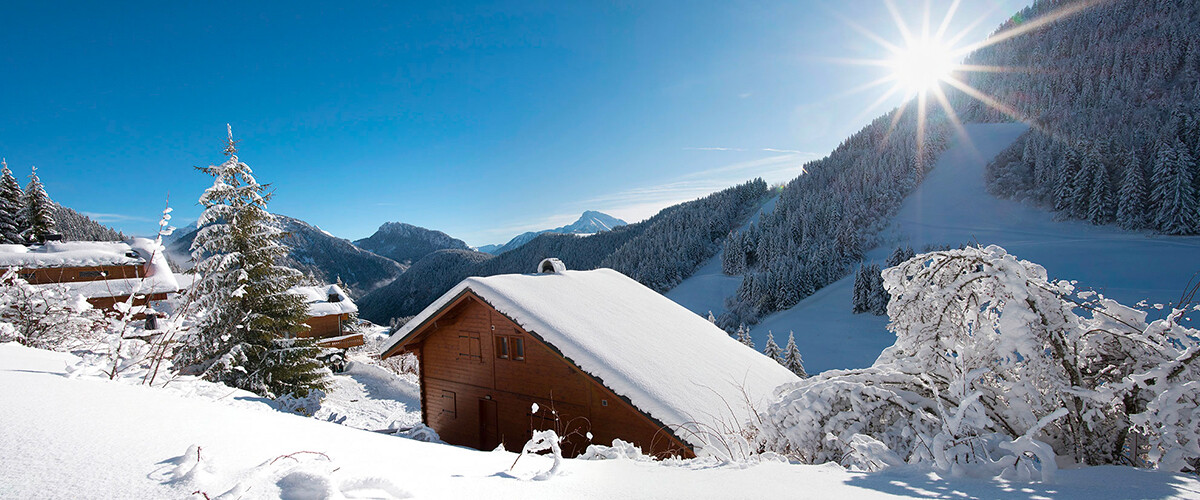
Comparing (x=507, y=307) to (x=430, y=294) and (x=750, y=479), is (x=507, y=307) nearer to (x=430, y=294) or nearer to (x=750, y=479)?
(x=750, y=479)

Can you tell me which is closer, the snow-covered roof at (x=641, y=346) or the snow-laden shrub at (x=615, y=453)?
the snow-laden shrub at (x=615, y=453)

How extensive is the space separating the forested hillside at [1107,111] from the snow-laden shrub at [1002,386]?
72133 millimetres

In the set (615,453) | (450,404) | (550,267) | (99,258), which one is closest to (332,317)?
(99,258)

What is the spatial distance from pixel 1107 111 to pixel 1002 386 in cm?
10173

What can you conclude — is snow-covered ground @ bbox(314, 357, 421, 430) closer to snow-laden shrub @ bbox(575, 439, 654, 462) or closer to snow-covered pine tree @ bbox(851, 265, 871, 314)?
snow-laden shrub @ bbox(575, 439, 654, 462)

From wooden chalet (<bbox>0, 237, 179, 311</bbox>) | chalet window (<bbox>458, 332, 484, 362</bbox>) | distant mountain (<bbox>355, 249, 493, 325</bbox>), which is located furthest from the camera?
distant mountain (<bbox>355, 249, 493, 325</bbox>)

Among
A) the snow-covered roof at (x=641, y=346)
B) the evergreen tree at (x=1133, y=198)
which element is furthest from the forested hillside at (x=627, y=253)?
the snow-covered roof at (x=641, y=346)

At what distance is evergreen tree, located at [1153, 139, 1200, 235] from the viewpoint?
46656 mm

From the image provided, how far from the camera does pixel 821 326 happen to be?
4616 cm

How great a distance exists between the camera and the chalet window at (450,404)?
11508mm

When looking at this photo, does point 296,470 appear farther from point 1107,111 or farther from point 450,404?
point 1107,111

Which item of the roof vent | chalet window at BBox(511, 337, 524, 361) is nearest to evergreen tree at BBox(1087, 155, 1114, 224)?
the roof vent

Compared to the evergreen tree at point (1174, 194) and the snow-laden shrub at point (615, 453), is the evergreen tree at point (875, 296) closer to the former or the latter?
the evergreen tree at point (1174, 194)

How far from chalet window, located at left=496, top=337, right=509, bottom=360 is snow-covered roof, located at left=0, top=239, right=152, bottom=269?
29175 mm
